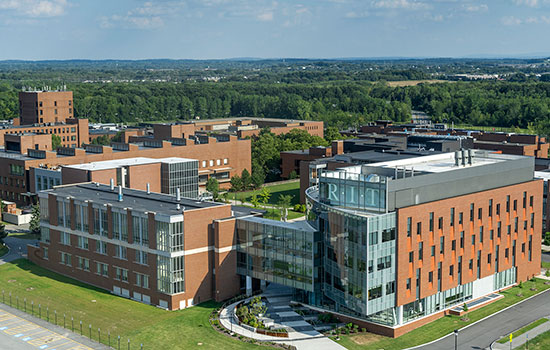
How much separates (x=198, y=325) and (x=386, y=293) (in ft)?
57.4

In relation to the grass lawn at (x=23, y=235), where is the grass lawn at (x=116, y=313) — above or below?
below

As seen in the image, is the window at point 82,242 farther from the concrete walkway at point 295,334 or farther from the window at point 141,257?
the concrete walkway at point 295,334

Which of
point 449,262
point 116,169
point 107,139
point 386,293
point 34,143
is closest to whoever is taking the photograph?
point 386,293

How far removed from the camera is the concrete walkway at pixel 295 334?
6038 centimetres

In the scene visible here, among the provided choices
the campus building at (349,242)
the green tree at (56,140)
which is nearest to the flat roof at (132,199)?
the campus building at (349,242)

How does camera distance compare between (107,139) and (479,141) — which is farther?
(107,139)

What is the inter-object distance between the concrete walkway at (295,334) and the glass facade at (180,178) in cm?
4091

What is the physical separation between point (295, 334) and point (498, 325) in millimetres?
18938

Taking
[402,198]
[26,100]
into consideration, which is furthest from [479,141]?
[26,100]

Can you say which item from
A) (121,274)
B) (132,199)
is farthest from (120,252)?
(132,199)

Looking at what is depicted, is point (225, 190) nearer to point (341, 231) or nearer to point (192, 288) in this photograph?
point (192, 288)

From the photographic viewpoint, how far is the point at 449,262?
67875 millimetres

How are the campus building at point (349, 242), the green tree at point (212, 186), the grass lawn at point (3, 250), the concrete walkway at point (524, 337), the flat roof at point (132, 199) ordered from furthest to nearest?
the green tree at point (212, 186), the grass lawn at point (3, 250), the flat roof at point (132, 199), the campus building at point (349, 242), the concrete walkway at point (524, 337)

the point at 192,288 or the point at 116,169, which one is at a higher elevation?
the point at 116,169
